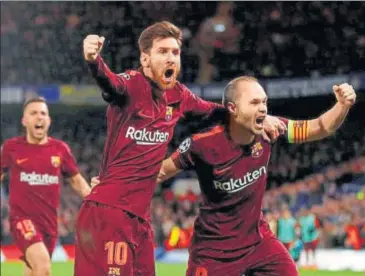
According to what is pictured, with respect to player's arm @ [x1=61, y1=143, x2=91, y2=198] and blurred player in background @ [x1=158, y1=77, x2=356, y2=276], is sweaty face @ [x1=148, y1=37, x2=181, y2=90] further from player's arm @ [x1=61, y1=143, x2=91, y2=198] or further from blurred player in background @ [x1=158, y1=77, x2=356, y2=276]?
player's arm @ [x1=61, y1=143, x2=91, y2=198]

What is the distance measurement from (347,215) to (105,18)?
1069cm

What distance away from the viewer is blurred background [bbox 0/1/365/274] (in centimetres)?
2083

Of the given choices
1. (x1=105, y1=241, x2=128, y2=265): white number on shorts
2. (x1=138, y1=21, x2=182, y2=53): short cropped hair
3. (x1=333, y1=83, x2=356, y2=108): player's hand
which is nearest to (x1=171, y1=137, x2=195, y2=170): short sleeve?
(x1=138, y1=21, x2=182, y2=53): short cropped hair

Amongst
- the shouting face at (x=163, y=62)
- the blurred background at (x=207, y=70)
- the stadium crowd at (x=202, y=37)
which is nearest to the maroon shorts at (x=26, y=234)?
the shouting face at (x=163, y=62)

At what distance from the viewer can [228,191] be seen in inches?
250

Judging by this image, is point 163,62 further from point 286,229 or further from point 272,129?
point 286,229

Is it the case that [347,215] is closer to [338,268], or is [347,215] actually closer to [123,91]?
[338,268]

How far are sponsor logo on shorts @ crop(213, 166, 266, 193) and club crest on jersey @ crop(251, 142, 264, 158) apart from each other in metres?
0.11

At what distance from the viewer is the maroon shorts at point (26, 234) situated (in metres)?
9.27

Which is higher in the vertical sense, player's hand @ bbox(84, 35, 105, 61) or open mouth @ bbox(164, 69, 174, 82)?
player's hand @ bbox(84, 35, 105, 61)

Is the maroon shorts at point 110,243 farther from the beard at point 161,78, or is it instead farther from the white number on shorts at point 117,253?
the beard at point 161,78

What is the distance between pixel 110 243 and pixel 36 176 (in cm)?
406

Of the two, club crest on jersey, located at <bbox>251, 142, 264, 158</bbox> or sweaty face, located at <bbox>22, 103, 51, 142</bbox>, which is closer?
club crest on jersey, located at <bbox>251, 142, 264, 158</bbox>

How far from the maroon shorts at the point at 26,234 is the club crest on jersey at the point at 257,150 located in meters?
3.67
